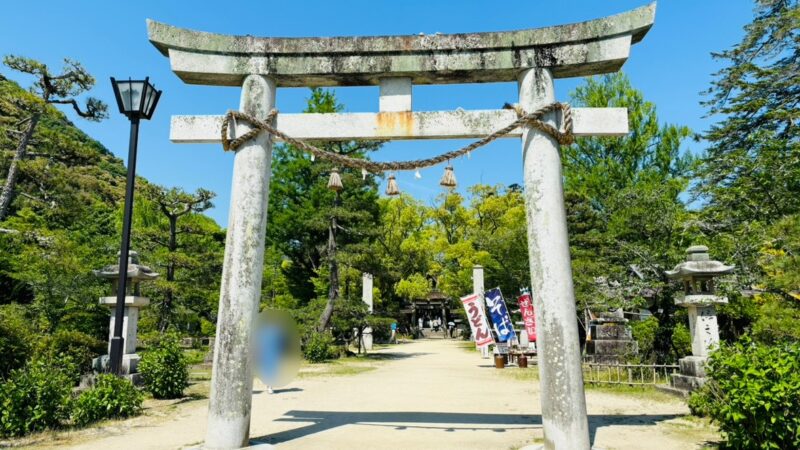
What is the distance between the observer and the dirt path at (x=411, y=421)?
18.0ft

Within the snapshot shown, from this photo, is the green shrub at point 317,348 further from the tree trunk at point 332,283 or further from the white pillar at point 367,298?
the white pillar at point 367,298

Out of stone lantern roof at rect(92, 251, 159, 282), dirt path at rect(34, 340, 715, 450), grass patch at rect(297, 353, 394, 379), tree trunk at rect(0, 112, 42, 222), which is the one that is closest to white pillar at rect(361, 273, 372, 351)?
grass patch at rect(297, 353, 394, 379)

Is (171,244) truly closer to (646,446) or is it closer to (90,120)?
(90,120)

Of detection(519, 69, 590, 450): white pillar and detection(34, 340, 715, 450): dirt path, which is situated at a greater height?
detection(519, 69, 590, 450): white pillar

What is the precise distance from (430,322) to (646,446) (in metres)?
42.3

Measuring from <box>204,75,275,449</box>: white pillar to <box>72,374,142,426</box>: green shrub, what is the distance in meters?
3.24

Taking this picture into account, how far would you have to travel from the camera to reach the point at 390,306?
26.2 meters

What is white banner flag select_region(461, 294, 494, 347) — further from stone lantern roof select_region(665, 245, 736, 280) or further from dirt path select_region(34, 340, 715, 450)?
stone lantern roof select_region(665, 245, 736, 280)

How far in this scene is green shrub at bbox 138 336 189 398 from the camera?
8992 mm

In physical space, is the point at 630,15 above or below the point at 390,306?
above

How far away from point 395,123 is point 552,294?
2730mm

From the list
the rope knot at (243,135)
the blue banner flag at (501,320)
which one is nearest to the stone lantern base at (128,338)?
the rope knot at (243,135)

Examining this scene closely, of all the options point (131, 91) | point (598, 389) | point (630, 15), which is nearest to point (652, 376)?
point (598, 389)

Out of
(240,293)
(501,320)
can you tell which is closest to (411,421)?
(240,293)
